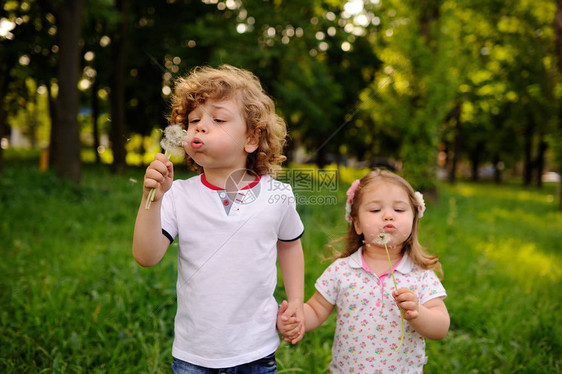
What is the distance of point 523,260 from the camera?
217 inches

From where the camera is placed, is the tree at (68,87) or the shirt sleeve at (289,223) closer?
the shirt sleeve at (289,223)

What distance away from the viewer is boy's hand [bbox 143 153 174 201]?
1.39 m

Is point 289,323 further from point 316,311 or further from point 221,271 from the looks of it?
point 221,271

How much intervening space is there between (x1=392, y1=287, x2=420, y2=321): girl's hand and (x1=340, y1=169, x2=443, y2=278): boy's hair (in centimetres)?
25

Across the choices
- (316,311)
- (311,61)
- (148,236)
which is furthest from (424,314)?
(311,61)

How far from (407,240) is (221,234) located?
0.78m

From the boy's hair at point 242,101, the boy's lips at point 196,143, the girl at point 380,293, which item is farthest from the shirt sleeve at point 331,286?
the boy's lips at point 196,143

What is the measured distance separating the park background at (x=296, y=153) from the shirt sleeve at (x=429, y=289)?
573 mm

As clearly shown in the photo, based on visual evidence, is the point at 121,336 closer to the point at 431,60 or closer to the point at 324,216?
the point at 324,216

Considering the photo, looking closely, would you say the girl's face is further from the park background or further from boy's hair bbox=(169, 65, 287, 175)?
boy's hair bbox=(169, 65, 287, 175)

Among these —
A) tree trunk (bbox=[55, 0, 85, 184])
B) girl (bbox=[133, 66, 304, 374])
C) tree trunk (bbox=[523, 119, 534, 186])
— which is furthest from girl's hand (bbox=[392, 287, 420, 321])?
tree trunk (bbox=[523, 119, 534, 186])

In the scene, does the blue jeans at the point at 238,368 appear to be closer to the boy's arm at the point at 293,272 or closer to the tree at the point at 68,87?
the boy's arm at the point at 293,272

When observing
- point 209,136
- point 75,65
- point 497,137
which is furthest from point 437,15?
point 497,137

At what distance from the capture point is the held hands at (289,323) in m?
1.68
